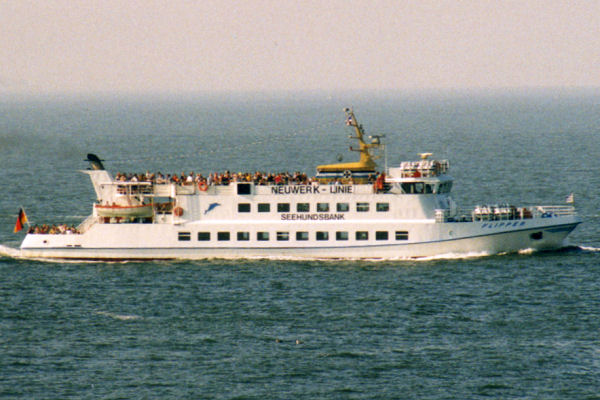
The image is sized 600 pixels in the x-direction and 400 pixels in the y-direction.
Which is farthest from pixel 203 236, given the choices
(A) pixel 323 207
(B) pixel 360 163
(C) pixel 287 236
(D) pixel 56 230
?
(B) pixel 360 163

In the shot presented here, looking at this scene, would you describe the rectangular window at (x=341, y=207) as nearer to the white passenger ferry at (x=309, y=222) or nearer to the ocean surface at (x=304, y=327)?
the white passenger ferry at (x=309, y=222)

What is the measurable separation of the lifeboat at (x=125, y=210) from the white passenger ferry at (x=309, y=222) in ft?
0.21

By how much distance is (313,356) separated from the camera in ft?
162

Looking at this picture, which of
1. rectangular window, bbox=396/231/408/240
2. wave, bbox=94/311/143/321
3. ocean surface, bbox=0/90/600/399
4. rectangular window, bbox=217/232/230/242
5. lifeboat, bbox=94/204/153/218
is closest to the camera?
ocean surface, bbox=0/90/600/399

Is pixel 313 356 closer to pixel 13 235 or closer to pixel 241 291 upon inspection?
pixel 241 291

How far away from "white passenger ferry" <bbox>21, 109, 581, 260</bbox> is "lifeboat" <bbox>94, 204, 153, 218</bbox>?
0.07 metres

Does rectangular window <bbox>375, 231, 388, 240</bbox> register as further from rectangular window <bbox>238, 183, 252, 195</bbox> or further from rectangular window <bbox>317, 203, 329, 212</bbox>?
rectangular window <bbox>238, 183, 252, 195</bbox>

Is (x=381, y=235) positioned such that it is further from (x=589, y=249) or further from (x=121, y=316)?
(x=121, y=316)

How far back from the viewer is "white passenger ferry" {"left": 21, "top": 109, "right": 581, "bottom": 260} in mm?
67188

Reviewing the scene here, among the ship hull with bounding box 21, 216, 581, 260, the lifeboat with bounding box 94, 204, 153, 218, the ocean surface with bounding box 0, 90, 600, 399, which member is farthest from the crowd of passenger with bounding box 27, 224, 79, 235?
the lifeboat with bounding box 94, 204, 153, 218

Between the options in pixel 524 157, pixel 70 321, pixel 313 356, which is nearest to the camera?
pixel 313 356

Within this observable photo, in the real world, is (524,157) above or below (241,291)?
above

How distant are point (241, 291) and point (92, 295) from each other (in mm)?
8520

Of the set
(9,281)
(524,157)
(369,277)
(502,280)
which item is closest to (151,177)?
(9,281)
